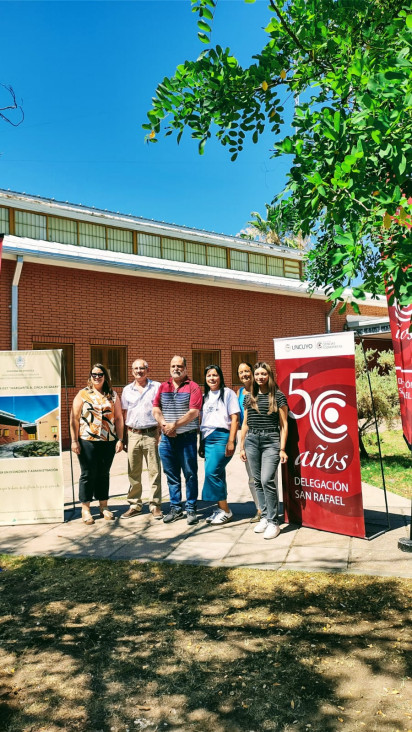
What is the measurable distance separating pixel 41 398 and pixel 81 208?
1143 centimetres

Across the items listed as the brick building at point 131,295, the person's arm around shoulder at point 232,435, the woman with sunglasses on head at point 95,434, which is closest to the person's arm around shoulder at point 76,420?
the woman with sunglasses on head at point 95,434

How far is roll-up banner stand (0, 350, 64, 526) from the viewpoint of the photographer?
6355 millimetres

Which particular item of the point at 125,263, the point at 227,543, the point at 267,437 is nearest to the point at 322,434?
the point at 267,437

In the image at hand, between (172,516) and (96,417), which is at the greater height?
(96,417)

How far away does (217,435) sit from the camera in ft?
19.4

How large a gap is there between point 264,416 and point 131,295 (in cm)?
979

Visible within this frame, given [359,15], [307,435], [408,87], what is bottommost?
[307,435]

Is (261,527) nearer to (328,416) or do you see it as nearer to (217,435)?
(217,435)

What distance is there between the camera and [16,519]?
20.8 ft

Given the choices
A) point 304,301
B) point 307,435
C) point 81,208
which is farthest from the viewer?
point 304,301

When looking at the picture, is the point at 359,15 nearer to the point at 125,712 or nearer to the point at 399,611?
the point at 399,611

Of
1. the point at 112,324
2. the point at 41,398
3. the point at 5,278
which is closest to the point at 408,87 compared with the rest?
the point at 41,398

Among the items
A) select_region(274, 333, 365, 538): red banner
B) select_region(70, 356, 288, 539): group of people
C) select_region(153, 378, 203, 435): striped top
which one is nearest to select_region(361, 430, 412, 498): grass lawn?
select_region(274, 333, 365, 538): red banner

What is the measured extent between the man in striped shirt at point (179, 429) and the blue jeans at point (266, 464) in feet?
2.33
